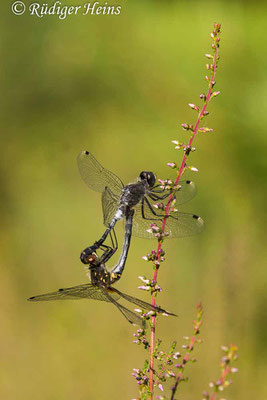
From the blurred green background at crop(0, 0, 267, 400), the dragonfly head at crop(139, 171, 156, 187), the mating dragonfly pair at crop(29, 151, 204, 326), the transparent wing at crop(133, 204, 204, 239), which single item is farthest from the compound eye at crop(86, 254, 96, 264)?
the blurred green background at crop(0, 0, 267, 400)

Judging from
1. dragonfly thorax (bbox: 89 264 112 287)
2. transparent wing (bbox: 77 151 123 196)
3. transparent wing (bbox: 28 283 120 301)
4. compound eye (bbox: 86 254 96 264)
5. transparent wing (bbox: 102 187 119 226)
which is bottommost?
transparent wing (bbox: 28 283 120 301)

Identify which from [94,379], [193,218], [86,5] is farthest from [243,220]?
[86,5]

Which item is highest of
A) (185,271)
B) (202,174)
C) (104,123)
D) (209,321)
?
(104,123)

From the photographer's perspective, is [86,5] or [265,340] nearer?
[265,340]

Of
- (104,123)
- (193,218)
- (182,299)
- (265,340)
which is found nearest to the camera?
(193,218)

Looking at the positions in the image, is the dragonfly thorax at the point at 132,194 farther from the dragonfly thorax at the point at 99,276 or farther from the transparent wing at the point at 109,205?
the dragonfly thorax at the point at 99,276

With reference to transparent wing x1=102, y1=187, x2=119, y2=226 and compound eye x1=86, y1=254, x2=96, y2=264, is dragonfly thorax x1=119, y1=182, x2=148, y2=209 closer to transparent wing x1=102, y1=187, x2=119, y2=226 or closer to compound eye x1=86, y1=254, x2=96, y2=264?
transparent wing x1=102, y1=187, x2=119, y2=226

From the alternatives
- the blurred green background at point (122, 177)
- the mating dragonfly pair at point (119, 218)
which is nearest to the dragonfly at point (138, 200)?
the mating dragonfly pair at point (119, 218)

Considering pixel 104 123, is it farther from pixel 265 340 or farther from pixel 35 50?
pixel 265 340
